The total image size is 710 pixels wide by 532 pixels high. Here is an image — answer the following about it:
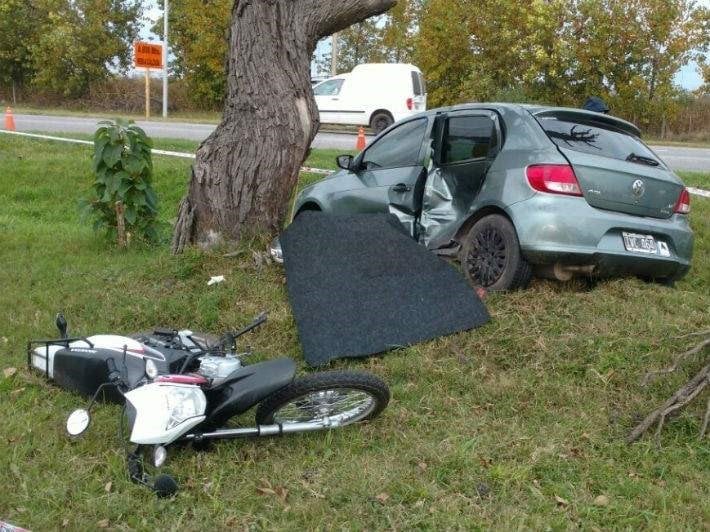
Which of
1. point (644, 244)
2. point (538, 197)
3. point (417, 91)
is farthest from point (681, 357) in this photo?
point (417, 91)

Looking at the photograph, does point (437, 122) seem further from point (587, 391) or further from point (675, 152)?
point (675, 152)

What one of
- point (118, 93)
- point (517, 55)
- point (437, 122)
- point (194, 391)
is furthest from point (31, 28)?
point (194, 391)

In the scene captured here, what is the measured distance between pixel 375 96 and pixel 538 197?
17591 millimetres

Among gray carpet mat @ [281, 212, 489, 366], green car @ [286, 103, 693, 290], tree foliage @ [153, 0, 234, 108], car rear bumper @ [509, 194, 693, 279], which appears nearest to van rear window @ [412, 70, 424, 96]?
tree foliage @ [153, 0, 234, 108]

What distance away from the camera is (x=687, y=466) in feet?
12.6

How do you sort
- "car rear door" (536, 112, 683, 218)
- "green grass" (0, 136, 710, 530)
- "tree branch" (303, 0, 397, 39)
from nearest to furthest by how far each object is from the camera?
"green grass" (0, 136, 710, 530) → "car rear door" (536, 112, 683, 218) → "tree branch" (303, 0, 397, 39)

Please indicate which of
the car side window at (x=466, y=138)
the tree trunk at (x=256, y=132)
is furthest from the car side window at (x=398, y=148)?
the tree trunk at (x=256, y=132)

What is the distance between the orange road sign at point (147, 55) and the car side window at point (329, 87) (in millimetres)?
9796

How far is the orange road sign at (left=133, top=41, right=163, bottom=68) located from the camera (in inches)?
1177

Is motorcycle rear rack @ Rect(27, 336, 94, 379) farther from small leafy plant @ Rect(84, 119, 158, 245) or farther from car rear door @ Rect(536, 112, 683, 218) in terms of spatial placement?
car rear door @ Rect(536, 112, 683, 218)

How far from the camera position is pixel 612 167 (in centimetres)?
544

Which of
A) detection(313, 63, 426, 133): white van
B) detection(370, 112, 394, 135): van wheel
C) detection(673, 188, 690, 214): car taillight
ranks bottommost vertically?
detection(673, 188, 690, 214): car taillight

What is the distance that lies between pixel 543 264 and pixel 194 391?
2.74 metres

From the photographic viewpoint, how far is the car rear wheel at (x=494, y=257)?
17.9 ft
